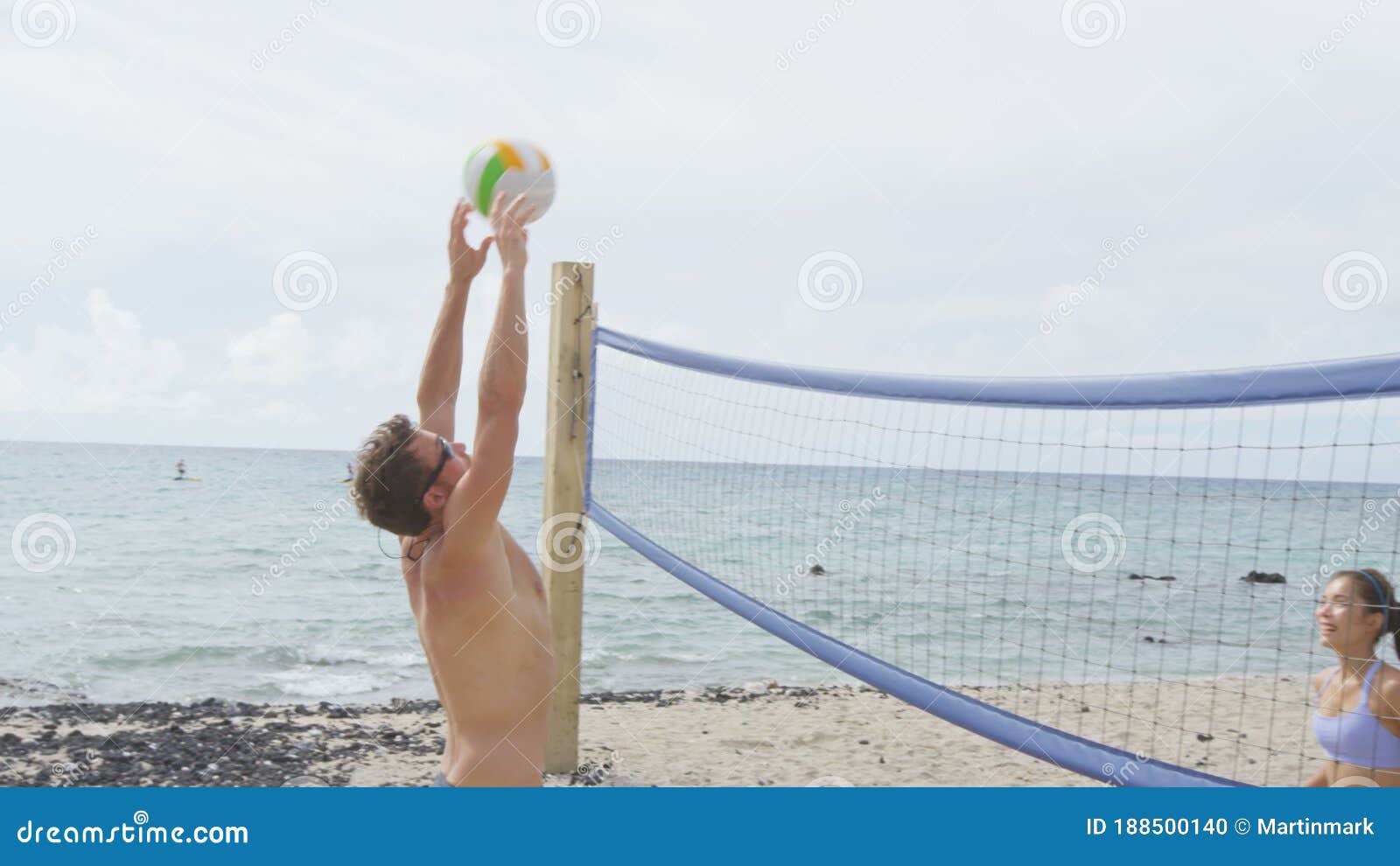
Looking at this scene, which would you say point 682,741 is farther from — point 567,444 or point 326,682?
point 326,682

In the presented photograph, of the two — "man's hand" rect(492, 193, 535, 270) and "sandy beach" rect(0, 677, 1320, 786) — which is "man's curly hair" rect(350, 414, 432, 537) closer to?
"man's hand" rect(492, 193, 535, 270)

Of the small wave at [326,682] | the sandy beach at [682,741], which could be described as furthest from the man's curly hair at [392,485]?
the small wave at [326,682]

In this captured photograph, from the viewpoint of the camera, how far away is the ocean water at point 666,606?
26.9ft

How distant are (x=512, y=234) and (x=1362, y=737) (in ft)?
9.52

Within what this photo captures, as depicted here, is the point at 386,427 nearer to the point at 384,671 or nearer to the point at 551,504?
the point at 551,504

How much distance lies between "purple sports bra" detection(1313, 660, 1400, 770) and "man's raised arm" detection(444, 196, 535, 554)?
107 inches

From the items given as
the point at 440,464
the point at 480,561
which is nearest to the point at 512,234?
the point at 440,464

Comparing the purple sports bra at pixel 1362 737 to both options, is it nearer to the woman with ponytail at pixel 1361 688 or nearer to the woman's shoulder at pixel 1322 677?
the woman with ponytail at pixel 1361 688

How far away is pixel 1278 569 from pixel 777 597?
1505cm

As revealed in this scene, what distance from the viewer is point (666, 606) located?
12.2 m

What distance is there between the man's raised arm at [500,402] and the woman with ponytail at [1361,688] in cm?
263

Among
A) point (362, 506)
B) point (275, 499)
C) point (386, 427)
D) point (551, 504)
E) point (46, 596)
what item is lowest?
point (275, 499)
